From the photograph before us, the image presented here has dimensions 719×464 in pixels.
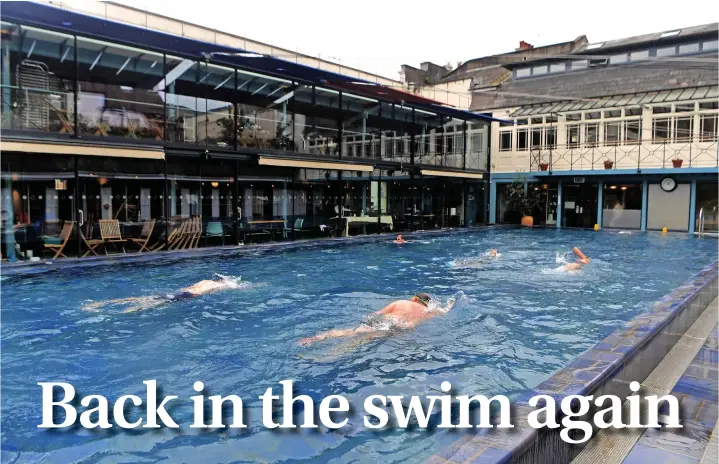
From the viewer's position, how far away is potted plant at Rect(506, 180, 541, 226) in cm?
2622

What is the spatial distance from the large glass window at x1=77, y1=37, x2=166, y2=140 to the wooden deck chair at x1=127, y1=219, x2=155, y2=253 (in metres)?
2.31

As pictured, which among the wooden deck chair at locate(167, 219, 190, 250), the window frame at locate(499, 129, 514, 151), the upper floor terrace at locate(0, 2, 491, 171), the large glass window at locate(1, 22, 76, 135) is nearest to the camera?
the large glass window at locate(1, 22, 76, 135)

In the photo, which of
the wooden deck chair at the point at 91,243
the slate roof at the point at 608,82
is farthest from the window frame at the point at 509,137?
the wooden deck chair at the point at 91,243

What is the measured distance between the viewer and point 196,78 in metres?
14.0

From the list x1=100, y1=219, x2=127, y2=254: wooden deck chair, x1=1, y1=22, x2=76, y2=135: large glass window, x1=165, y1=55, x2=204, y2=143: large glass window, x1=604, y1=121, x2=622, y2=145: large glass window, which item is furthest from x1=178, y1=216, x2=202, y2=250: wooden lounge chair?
x1=604, y1=121, x2=622, y2=145: large glass window

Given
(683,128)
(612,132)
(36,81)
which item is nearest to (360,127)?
(36,81)

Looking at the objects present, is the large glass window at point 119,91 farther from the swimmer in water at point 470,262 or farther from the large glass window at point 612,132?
the large glass window at point 612,132

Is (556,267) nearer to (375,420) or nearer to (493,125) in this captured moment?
(375,420)

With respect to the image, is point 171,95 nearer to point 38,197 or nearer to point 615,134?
point 38,197

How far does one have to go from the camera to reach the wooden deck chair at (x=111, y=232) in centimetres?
1237

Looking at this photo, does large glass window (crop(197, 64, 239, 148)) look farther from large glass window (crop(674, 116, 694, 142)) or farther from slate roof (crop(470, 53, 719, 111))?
large glass window (crop(674, 116, 694, 142))

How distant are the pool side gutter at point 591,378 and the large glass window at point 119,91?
11.6 metres

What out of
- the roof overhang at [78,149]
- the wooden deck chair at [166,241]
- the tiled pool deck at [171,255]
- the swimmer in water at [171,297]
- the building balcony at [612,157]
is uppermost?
the building balcony at [612,157]

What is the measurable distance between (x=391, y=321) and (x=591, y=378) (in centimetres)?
318
